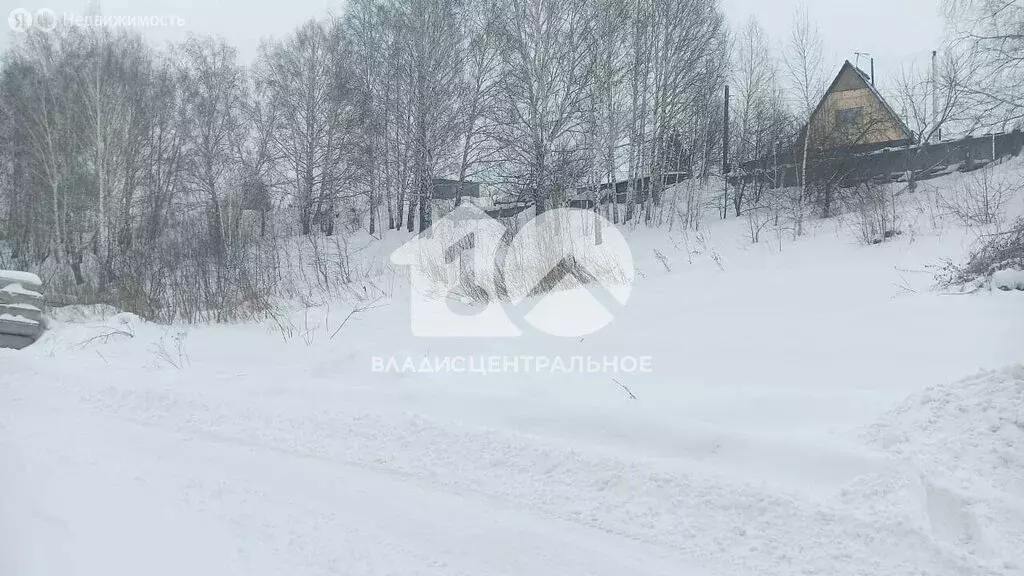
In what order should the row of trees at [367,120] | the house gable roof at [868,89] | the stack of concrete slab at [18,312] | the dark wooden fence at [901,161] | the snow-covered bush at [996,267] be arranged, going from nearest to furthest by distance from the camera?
the snow-covered bush at [996,267] → the stack of concrete slab at [18,312] → the row of trees at [367,120] → the dark wooden fence at [901,161] → the house gable roof at [868,89]

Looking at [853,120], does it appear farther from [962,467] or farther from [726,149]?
[962,467]

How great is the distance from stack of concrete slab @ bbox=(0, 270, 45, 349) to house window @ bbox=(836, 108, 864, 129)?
2065cm

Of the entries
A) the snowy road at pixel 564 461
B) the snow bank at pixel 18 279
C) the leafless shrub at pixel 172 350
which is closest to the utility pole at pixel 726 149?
the snowy road at pixel 564 461

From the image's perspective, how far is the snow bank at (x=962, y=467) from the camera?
234cm

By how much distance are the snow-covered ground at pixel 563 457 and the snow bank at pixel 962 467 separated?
10 millimetres

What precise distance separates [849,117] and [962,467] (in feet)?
68.5

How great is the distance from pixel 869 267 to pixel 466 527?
7752mm

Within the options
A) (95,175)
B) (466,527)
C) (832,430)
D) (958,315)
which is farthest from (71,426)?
(95,175)

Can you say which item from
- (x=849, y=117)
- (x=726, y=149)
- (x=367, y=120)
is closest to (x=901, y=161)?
(x=849, y=117)

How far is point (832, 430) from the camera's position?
3.23 m
